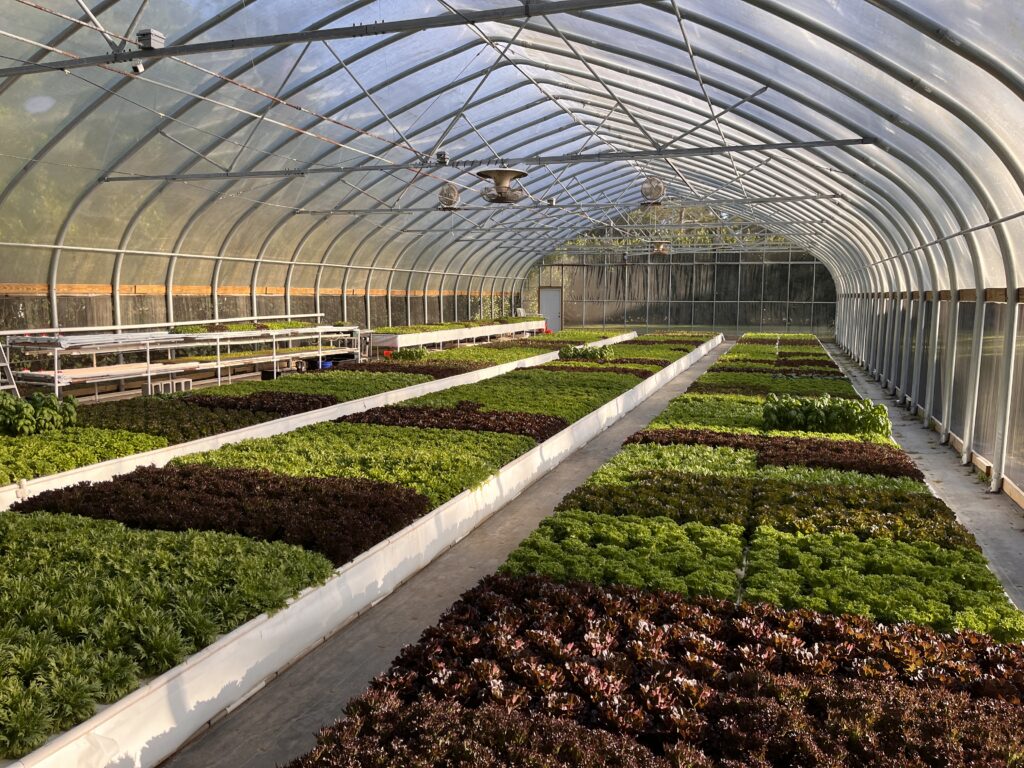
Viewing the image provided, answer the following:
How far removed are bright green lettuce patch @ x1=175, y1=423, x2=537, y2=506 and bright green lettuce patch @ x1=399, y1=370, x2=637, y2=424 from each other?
263cm

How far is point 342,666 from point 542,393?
10.9m

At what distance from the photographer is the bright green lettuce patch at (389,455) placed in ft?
29.6

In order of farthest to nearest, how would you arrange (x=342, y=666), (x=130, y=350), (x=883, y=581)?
1. (x=130, y=350)
2. (x=883, y=581)
3. (x=342, y=666)

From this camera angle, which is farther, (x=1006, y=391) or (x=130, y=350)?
(x=130, y=350)

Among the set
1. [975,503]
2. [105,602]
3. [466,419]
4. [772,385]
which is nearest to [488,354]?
[772,385]

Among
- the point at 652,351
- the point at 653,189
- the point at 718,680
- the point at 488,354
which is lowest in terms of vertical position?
the point at 718,680

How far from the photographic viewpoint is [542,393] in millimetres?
16250

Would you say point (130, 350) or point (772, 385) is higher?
point (130, 350)

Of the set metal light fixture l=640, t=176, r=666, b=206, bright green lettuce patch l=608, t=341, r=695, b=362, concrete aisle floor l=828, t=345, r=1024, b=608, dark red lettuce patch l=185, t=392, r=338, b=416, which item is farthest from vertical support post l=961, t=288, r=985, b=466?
bright green lettuce patch l=608, t=341, r=695, b=362

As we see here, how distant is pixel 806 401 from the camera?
13.4 metres

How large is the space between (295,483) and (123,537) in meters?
2.22

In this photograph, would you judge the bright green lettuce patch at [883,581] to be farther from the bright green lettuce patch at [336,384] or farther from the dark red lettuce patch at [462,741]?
the bright green lettuce patch at [336,384]

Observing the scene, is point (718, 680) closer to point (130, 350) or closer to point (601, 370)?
point (130, 350)

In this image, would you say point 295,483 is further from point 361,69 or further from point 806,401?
point 361,69
